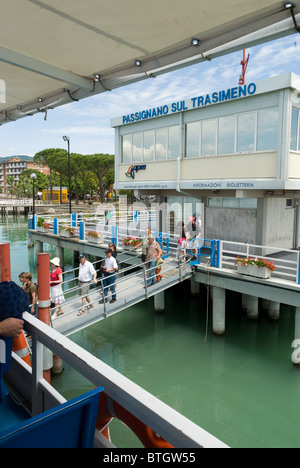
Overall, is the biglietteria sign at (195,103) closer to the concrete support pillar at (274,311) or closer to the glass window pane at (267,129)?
the glass window pane at (267,129)

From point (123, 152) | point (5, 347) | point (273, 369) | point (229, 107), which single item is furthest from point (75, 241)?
point (5, 347)

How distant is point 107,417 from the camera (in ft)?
7.70

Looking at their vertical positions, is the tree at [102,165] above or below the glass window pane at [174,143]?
above

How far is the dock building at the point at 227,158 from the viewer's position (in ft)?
45.6

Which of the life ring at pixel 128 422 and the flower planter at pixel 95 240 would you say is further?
the flower planter at pixel 95 240

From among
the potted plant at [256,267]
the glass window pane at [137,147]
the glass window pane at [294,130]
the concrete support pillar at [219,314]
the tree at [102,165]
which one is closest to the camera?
the potted plant at [256,267]

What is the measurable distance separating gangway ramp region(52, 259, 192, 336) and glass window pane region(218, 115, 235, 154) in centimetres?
548

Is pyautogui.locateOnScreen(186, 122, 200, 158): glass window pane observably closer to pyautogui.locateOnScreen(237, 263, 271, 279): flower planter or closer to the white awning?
pyautogui.locateOnScreen(237, 263, 271, 279): flower planter

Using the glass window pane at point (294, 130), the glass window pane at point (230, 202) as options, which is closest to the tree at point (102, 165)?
the glass window pane at point (230, 202)

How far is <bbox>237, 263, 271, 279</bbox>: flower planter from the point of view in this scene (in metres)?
11.7

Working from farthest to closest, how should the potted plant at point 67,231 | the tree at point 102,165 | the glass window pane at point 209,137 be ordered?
the tree at point 102,165
the potted plant at point 67,231
the glass window pane at point 209,137

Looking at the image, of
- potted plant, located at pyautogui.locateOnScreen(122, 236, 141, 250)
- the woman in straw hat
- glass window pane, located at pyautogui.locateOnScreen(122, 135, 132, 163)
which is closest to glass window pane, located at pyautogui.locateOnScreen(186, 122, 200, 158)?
glass window pane, located at pyautogui.locateOnScreen(122, 135, 132, 163)

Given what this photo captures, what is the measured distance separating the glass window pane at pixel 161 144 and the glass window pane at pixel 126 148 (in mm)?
2033

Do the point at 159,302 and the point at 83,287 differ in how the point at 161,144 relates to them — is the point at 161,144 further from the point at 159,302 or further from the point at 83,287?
the point at 83,287
